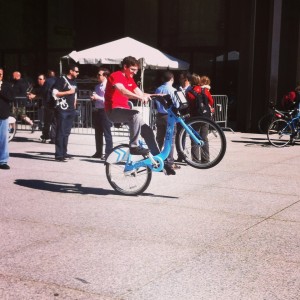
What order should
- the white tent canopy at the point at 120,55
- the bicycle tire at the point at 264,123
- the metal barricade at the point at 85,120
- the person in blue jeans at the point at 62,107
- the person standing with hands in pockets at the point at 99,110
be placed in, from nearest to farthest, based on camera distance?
1. the person in blue jeans at the point at 62,107
2. the person standing with hands in pockets at the point at 99,110
3. the bicycle tire at the point at 264,123
4. the metal barricade at the point at 85,120
5. the white tent canopy at the point at 120,55

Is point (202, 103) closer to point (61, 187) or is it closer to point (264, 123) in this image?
point (61, 187)

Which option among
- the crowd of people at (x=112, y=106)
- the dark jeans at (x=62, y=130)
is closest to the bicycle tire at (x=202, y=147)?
the crowd of people at (x=112, y=106)

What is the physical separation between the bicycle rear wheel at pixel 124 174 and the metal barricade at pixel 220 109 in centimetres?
1102

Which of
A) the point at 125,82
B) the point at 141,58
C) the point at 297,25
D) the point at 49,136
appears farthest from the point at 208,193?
the point at 297,25

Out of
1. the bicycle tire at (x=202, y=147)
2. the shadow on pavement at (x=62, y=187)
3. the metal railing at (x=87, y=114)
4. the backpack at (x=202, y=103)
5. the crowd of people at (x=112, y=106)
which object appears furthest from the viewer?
the metal railing at (x=87, y=114)

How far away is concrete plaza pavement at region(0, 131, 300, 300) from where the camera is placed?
402 centimetres

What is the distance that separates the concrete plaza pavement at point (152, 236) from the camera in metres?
4.02

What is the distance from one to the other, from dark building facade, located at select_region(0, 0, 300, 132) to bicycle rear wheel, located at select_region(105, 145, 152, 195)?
37.7ft

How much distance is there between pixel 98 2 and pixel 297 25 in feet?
30.2

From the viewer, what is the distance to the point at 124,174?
290 inches

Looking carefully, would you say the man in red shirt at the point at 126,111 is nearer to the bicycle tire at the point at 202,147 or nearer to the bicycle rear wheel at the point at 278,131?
the bicycle tire at the point at 202,147

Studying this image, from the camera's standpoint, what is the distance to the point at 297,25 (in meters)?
18.7

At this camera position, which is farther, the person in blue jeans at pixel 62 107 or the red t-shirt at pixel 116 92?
the person in blue jeans at pixel 62 107

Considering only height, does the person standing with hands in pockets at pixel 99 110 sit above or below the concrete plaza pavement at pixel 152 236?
above
